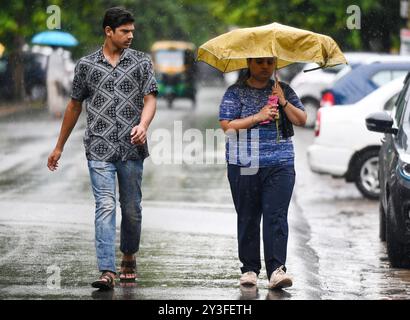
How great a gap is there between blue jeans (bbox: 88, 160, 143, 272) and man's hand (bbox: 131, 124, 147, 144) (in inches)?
9.9

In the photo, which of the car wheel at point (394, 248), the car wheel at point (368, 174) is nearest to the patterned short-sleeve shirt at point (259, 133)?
the car wheel at point (394, 248)

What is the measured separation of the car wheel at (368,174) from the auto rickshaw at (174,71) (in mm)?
29203

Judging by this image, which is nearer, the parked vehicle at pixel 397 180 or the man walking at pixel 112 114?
the man walking at pixel 112 114

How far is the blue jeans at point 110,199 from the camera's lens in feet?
29.0

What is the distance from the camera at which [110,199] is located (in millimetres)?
8875

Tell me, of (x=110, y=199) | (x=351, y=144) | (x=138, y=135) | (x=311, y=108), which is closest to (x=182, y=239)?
(x=110, y=199)

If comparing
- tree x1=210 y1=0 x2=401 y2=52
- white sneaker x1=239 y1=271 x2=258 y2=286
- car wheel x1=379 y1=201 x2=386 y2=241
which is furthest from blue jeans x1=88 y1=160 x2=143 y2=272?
tree x1=210 y1=0 x2=401 y2=52

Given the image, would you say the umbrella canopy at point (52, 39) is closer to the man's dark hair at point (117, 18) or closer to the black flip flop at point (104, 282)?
the man's dark hair at point (117, 18)

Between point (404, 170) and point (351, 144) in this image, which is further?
point (351, 144)

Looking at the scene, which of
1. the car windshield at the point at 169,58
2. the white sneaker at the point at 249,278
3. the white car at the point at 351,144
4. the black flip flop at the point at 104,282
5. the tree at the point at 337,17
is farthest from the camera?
the car windshield at the point at 169,58

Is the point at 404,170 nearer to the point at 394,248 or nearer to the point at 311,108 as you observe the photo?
the point at 394,248

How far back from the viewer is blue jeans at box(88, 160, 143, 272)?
8.84 meters

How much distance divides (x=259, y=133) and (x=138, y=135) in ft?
2.82

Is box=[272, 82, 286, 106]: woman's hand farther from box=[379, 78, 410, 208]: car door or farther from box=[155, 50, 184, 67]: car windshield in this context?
box=[155, 50, 184, 67]: car windshield
